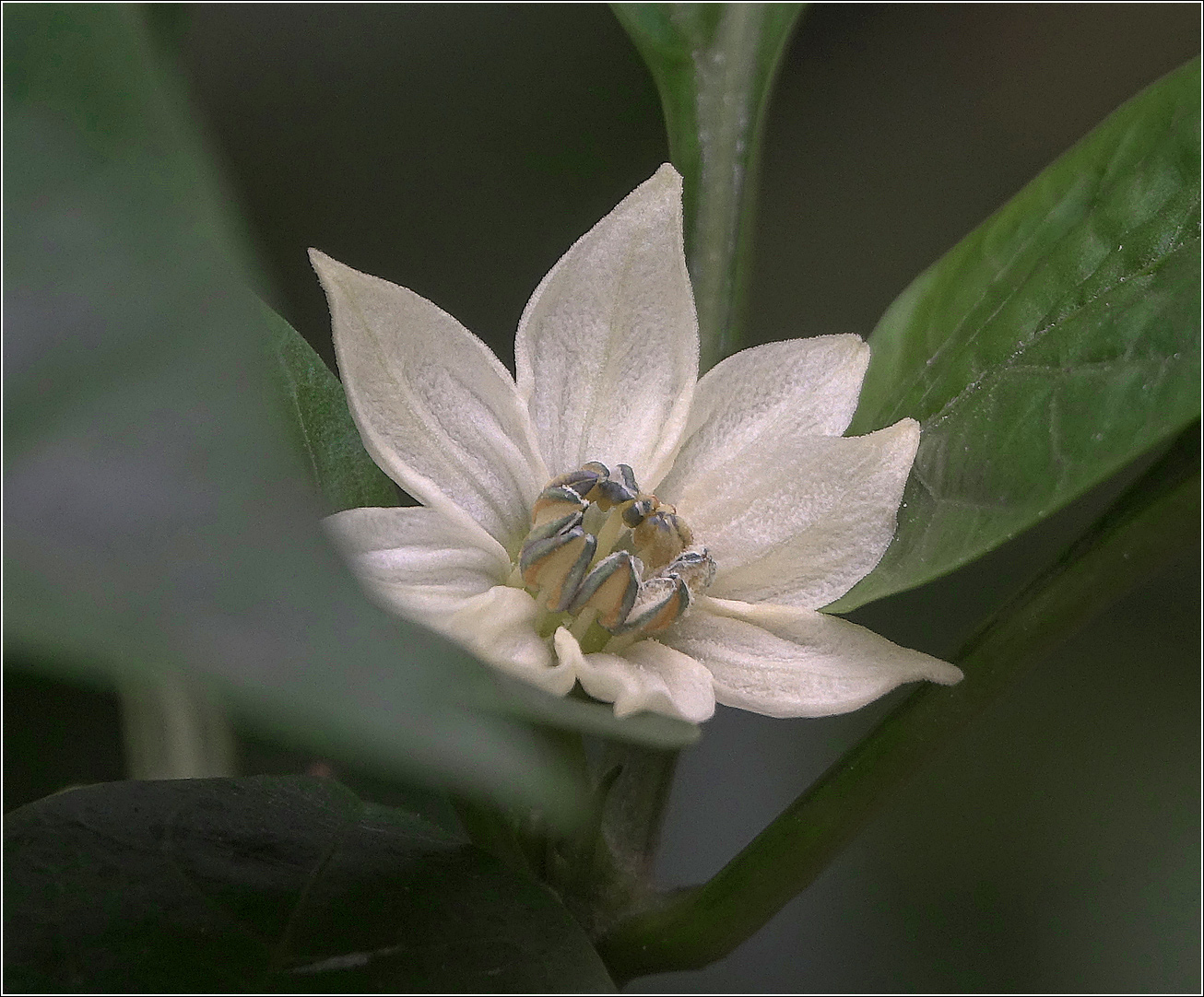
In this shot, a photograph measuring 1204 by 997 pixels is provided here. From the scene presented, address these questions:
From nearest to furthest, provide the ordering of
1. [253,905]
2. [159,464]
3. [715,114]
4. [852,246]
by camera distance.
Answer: [159,464] < [253,905] < [715,114] < [852,246]

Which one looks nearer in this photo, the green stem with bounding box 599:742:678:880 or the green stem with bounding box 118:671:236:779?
the green stem with bounding box 599:742:678:880

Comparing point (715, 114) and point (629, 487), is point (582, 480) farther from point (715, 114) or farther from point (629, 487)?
point (715, 114)

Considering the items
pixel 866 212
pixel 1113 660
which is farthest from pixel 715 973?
pixel 866 212

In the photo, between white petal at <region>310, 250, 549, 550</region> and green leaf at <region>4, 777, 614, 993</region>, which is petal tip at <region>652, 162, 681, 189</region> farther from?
green leaf at <region>4, 777, 614, 993</region>

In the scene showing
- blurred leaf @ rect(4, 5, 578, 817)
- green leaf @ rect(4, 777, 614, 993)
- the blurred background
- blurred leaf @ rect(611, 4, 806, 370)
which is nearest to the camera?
blurred leaf @ rect(4, 5, 578, 817)

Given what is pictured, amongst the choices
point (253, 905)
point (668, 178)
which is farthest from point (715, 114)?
point (253, 905)

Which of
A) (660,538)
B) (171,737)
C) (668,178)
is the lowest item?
(171,737)

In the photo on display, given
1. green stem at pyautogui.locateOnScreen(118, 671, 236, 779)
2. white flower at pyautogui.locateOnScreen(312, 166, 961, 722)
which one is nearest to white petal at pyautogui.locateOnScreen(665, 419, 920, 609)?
white flower at pyautogui.locateOnScreen(312, 166, 961, 722)
